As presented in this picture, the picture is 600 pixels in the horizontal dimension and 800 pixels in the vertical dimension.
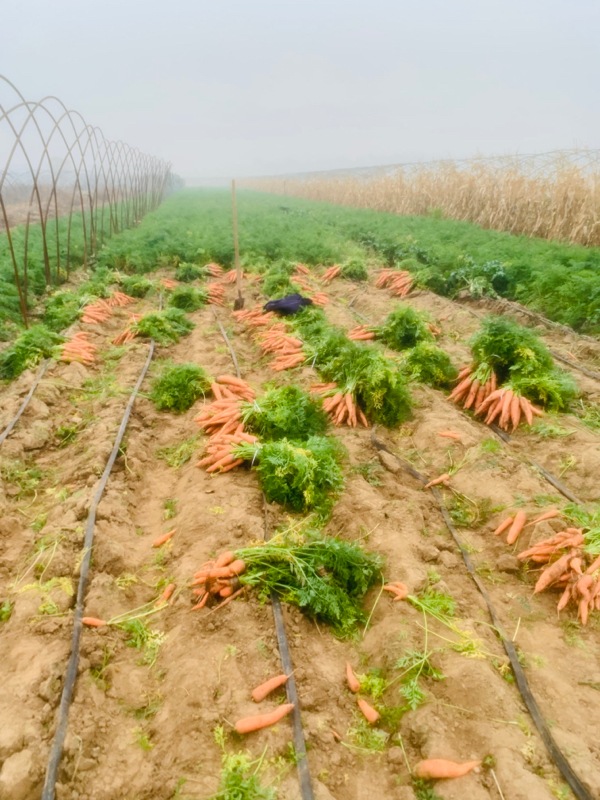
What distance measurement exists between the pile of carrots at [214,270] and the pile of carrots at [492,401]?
27.3 ft

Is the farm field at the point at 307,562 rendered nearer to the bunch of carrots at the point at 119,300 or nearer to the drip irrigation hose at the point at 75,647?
the drip irrigation hose at the point at 75,647

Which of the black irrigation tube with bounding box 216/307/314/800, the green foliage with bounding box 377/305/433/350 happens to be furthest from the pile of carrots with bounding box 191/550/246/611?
the green foliage with bounding box 377/305/433/350

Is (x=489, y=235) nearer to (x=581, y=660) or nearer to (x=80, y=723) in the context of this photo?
(x=581, y=660)

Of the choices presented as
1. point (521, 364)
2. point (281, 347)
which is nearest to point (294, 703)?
point (521, 364)

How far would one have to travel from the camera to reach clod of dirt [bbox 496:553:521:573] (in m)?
3.82

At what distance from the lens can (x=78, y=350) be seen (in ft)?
25.0

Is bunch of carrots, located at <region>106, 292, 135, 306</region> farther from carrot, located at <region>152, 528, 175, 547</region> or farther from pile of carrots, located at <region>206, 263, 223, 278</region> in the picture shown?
carrot, located at <region>152, 528, 175, 547</region>

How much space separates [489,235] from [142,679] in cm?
1371

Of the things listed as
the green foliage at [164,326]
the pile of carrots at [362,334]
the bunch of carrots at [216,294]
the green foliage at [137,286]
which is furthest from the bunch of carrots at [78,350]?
the pile of carrots at [362,334]

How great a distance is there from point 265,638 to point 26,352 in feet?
19.5

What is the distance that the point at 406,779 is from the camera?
2.53 meters

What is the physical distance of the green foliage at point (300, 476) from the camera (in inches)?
168

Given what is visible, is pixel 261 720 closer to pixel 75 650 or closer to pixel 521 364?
pixel 75 650

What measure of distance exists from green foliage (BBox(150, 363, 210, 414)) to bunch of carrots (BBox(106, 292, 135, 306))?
498 centimetres
